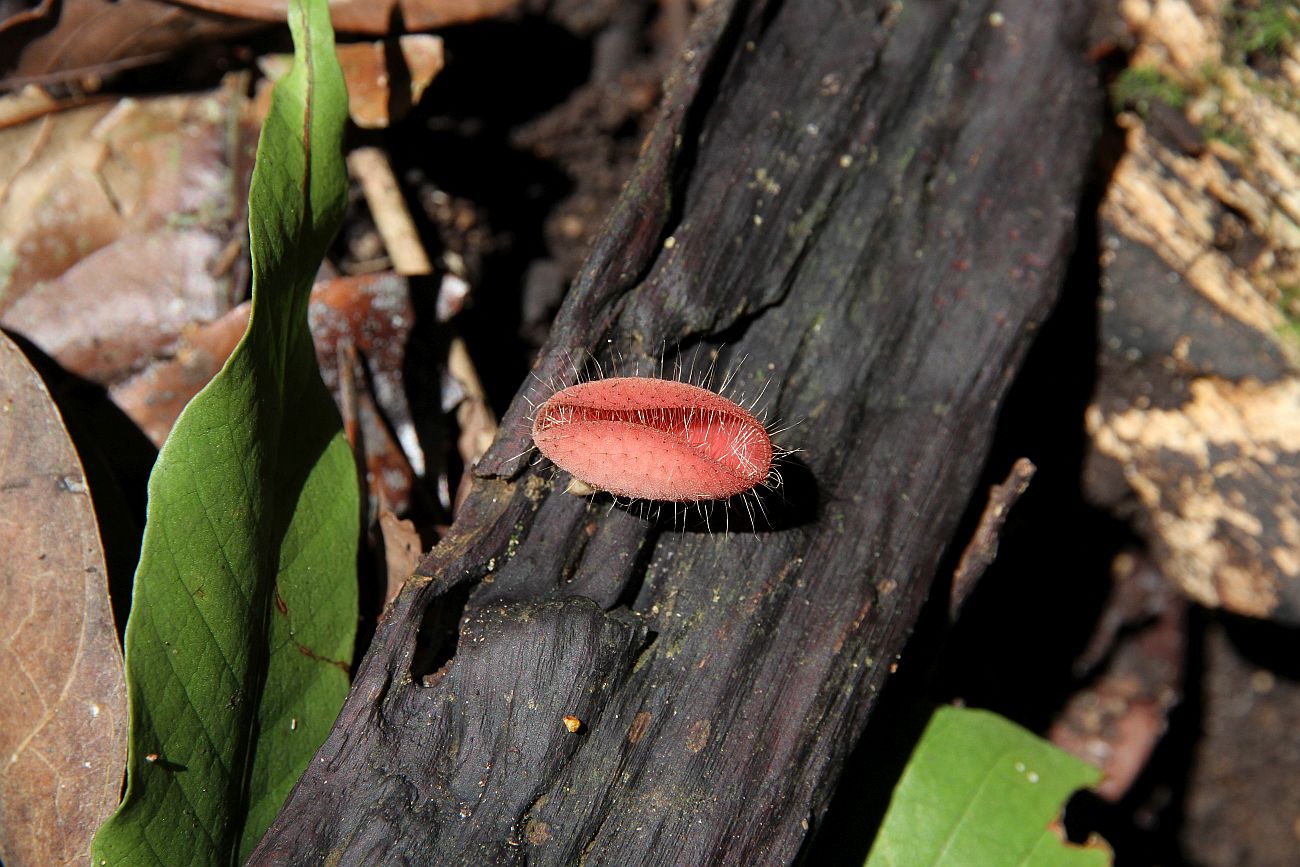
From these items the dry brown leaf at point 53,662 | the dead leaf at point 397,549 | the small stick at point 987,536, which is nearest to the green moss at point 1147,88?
the small stick at point 987,536

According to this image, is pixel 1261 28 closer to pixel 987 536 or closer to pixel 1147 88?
pixel 1147 88

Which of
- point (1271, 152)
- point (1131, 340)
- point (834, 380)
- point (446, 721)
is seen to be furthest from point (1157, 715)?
point (446, 721)

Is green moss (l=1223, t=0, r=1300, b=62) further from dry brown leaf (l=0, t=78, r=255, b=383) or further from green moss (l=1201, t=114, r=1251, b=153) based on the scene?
dry brown leaf (l=0, t=78, r=255, b=383)

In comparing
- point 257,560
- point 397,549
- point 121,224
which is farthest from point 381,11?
point 257,560

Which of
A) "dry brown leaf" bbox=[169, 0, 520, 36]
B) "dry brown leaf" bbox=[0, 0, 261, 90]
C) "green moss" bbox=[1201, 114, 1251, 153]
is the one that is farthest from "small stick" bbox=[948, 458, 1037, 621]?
"dry brown leaf" bbox=[0, 0, 261, 90]

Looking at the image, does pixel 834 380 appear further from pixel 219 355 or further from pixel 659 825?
pixel 219 355
